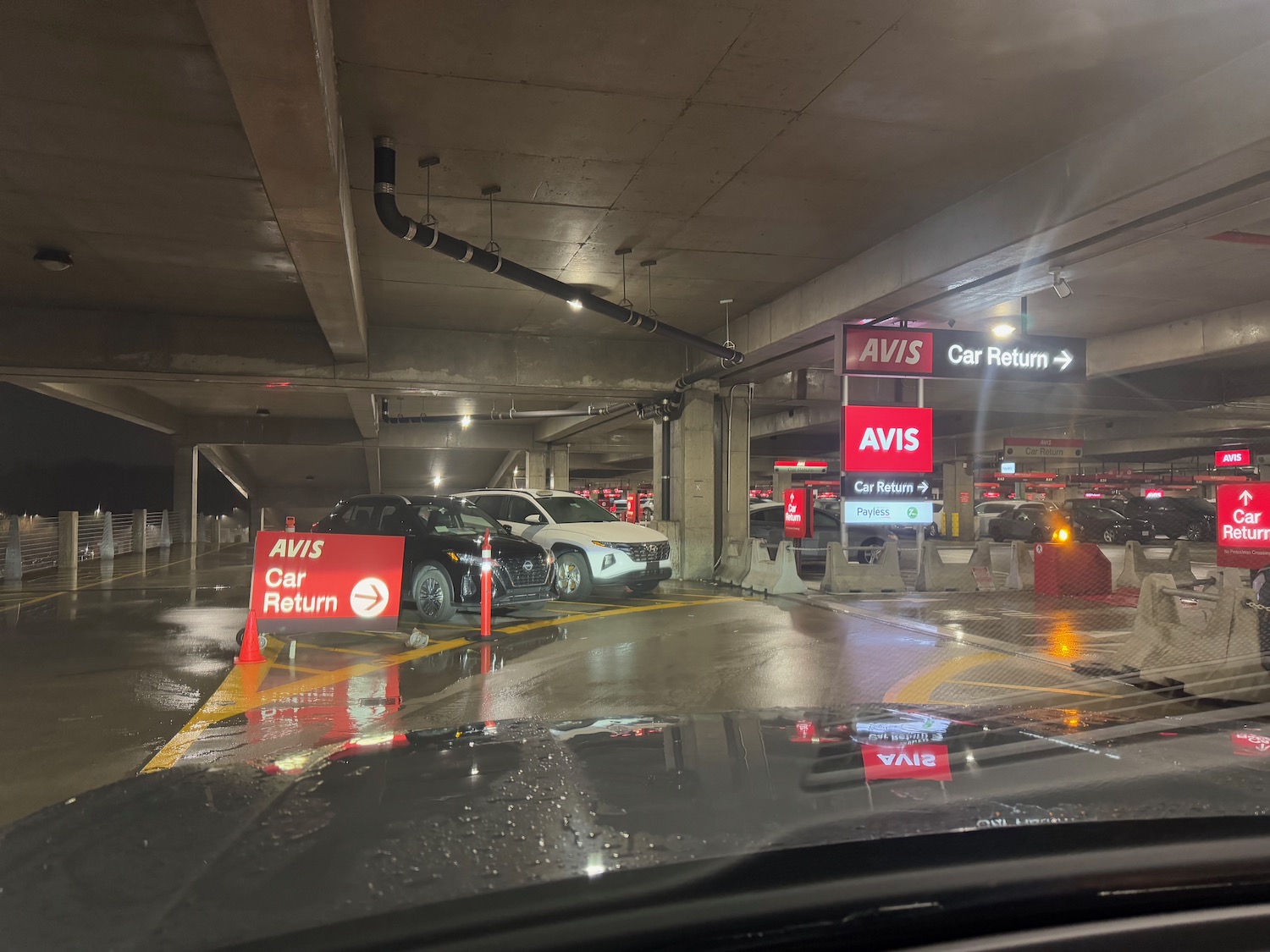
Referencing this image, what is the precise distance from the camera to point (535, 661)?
28.1 ft

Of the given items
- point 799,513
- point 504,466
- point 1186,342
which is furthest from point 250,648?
point 504,466

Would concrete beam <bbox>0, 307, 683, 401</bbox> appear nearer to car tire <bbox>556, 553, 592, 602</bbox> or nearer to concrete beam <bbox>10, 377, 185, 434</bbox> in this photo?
concrete beam <bbox>10, 377, 185, 434</bbox>

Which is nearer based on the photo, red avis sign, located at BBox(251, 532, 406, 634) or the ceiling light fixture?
red avis sign, located at BBox(251, 532, 406, 634)

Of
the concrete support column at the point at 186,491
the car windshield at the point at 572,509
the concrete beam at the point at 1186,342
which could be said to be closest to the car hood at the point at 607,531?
the car windshield at the point at 572,509

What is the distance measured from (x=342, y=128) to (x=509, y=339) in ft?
28.7

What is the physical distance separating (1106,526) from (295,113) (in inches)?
1229

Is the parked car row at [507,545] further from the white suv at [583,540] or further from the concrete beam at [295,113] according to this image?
the concrete beam at [295,113]

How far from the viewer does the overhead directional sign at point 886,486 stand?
1191cm

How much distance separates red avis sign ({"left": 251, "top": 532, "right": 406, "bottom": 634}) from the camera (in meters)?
8.95

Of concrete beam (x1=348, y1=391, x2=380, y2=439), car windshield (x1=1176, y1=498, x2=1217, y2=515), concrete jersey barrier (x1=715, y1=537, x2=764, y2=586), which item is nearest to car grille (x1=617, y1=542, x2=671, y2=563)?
concrete jersey barrier (x1=715, y1=537, x2=764, y2=586)

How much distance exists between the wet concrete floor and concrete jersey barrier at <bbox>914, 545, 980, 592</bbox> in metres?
1.30

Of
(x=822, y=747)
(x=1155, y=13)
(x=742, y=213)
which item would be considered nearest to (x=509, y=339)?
(x=742, y=213)

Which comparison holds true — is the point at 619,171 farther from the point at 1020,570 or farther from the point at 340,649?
the point at 1020,570

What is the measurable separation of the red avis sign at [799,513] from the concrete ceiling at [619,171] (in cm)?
546
